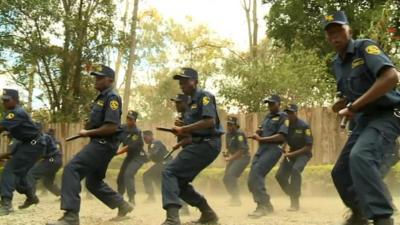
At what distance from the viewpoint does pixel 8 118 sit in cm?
821

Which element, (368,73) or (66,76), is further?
(66,76)

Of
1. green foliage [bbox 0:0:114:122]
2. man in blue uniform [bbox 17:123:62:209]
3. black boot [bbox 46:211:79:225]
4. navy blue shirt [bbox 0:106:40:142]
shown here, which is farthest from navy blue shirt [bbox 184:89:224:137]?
Answer: green foliage [bbox 0:0:114:122]

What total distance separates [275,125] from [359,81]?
15.0ft

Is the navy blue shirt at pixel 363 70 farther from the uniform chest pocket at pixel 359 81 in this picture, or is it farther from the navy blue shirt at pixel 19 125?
the navy blue shirt at pixel 19 125

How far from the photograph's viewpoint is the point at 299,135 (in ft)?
31.3

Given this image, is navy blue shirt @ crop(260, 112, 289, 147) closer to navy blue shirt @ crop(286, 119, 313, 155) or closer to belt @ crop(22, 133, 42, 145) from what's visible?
navy blue shirt @ crop(286, 119, 313, 155)

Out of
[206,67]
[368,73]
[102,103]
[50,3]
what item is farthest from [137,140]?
[206,67]

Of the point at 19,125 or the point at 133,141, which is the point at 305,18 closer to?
the point at 133,141

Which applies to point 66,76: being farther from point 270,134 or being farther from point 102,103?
point 102,103

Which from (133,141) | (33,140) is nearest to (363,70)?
(33,140)

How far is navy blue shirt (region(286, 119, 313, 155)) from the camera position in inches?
373

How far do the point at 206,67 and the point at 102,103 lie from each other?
100 feet

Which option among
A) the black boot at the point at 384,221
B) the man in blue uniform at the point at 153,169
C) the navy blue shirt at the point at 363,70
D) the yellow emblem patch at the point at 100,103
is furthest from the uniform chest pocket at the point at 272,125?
the black boot at the point at 384,221

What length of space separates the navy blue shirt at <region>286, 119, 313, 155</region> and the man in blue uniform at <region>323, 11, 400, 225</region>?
4765 millimetres
